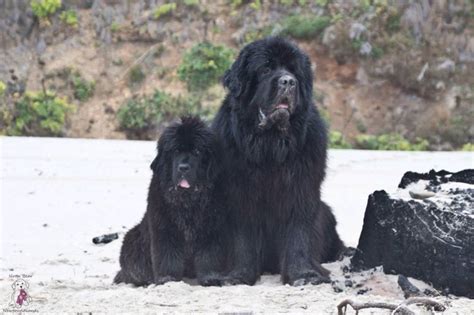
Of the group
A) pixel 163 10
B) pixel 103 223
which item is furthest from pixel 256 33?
pixel 103 223

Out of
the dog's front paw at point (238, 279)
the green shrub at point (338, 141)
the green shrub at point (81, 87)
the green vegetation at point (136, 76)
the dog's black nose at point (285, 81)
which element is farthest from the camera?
the green vegetation at point (136, 76)

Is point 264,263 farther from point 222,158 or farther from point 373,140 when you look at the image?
point 373,140

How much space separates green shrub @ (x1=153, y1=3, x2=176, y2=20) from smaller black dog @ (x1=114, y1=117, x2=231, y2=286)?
15965 millimetres

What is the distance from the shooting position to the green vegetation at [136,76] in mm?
21469

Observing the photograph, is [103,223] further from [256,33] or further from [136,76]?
[256,33]

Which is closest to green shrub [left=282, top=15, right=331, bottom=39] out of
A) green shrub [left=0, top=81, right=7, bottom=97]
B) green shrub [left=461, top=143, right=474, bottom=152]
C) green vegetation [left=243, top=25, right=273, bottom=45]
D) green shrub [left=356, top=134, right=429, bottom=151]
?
green vegetation [left=243, top=25, right=273, bottom=45]

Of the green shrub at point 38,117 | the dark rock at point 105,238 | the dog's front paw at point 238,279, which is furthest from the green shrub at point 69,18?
the dog's front paw at point 238,279

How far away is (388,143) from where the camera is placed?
1969cm

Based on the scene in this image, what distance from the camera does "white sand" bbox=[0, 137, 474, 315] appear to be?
5641mm

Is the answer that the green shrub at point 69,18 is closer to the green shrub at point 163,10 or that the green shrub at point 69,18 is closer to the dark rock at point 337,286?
the green shrub at point 163,10

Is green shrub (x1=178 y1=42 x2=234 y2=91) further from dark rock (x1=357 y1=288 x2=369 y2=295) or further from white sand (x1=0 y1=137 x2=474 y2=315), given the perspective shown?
dark rock (x1=357 y1=288 x2=369 y2=295)

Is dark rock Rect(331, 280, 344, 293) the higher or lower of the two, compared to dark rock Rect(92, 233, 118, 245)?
higher

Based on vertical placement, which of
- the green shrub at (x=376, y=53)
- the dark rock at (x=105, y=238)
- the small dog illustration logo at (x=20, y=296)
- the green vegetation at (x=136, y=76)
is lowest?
the dark rock at (x=105, y=238)

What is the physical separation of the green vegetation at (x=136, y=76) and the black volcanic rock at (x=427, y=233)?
15346 millimetres
